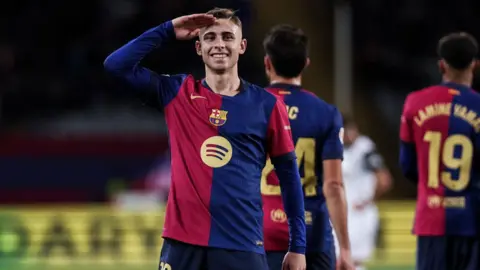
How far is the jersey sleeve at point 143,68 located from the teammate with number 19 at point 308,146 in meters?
1.25

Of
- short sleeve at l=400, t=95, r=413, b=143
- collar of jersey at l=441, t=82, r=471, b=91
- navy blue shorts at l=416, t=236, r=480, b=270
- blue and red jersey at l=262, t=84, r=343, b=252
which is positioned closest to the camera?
blue and red jersey at l=262, t=84, r=343, b=252

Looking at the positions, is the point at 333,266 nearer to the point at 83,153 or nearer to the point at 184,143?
the point at 184,143

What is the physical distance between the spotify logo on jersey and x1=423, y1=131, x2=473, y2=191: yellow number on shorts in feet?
6.82

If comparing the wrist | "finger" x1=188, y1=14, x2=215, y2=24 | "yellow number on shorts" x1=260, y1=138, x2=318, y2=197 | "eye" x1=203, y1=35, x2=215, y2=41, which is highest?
"finger" x1=188, y1=14, x2=215, y2=24

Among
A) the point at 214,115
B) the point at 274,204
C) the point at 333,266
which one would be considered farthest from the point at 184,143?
the point at 333,266

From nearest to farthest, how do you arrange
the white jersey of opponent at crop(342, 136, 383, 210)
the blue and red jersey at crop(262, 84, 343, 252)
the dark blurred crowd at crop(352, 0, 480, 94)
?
the blue and red jersey at crop(262, 84, 343, 252)
the white jersey of opponent at crop(342, 136, 383, 210)
the dark blurred crowd at crop(352, 0, 480, 94)

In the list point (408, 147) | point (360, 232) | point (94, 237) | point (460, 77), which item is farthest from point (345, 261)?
point (94, 237)

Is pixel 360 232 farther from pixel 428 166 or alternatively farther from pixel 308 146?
pixel 308 146

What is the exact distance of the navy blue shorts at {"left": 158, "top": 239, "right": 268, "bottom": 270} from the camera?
5328 mm

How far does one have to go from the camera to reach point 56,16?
20688mm

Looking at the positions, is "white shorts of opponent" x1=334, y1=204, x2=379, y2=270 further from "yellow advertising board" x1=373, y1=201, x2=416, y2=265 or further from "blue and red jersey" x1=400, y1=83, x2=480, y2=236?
"blue and red jersey" x1=400, y1=83, x2=480, y2=236

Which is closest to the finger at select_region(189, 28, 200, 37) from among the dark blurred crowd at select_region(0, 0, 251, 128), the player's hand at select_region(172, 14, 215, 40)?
the player's hand at select_region(172, 14, 215, 40)

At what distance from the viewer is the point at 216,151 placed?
17.7 ft

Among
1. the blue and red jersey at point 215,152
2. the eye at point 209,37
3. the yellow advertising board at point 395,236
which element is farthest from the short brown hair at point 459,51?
the yellow advertising board at point 395,236
